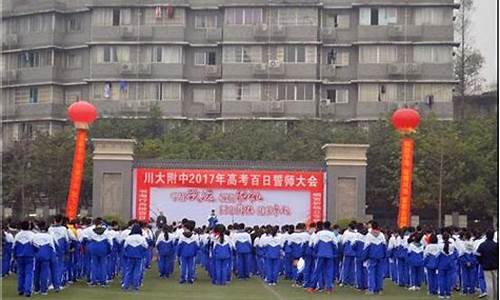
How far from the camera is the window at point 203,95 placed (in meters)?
48.4

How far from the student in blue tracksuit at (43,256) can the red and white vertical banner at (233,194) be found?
40.9 feet

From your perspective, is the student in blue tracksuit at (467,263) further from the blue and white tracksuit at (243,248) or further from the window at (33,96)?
the window at (33,96)

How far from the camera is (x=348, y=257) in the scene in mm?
18250

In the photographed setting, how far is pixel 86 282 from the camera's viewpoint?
60.1 ft

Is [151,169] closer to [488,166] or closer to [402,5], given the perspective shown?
[488,166]

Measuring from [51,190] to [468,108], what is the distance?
22277mm

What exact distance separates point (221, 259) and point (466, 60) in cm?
3726

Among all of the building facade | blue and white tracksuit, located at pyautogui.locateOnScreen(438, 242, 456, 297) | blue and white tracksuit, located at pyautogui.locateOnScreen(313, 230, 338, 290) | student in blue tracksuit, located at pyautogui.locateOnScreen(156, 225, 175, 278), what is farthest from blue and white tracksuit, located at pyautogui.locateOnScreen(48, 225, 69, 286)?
the building facade

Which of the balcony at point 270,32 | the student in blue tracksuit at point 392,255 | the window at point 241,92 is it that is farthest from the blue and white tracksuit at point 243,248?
the balcony at point 270,32

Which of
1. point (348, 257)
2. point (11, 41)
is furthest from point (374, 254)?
point (11, 41)

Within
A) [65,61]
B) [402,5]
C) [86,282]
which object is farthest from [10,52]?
[86,282]

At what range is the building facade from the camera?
47.1 metres

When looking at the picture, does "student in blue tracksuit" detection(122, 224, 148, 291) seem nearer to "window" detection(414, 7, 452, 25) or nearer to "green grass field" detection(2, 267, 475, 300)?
"green grass field" detection(2, 267, 475, 300)

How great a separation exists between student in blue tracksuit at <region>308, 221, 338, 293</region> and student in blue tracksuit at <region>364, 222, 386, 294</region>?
2.03 feet
